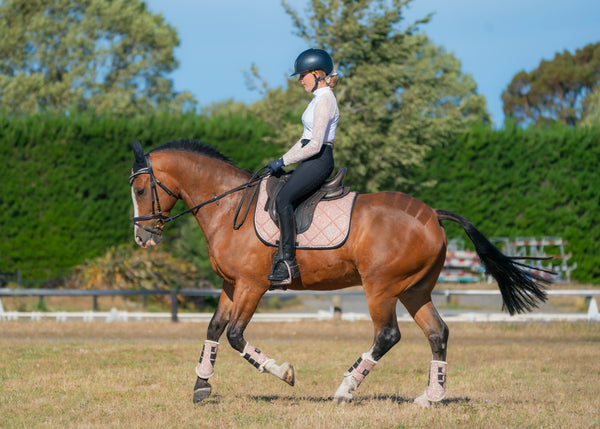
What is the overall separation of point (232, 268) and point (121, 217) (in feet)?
48.3

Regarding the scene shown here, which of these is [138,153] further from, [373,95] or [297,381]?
[373,95]

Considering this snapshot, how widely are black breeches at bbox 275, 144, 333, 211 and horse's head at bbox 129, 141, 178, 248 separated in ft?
4.25

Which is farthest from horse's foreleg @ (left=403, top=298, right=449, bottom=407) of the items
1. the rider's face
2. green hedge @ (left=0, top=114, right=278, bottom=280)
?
green hedge @ (left=0, top=114, right=278, bottom=280)

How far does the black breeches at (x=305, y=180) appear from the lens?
23.6 ft

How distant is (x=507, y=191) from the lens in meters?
22.3

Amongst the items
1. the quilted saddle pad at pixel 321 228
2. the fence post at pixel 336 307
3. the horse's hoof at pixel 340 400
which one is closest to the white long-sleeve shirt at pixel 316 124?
the quilted saddle pad at pixel 321 228

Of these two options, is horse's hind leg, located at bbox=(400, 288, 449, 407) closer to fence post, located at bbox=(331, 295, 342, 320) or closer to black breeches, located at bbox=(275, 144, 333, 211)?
black breeches, located at bbox=(275, 144, 333, 211)

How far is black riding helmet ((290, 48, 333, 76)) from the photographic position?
7383 mm

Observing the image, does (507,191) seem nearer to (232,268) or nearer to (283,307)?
(283,307)

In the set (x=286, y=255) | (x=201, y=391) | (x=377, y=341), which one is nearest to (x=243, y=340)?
(x=201, y=391)

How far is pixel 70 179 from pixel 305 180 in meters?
15.7

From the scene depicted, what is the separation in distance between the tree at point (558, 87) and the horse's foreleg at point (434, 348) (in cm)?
5485

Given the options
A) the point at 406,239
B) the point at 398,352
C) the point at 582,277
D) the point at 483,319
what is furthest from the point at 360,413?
the point at 582,277

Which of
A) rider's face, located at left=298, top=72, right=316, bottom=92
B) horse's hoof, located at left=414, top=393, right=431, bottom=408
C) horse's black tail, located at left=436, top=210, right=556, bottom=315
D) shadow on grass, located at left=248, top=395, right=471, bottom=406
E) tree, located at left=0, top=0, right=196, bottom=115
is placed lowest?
shadow on grass, located at left=248, top=395, right=471, bottom=406
